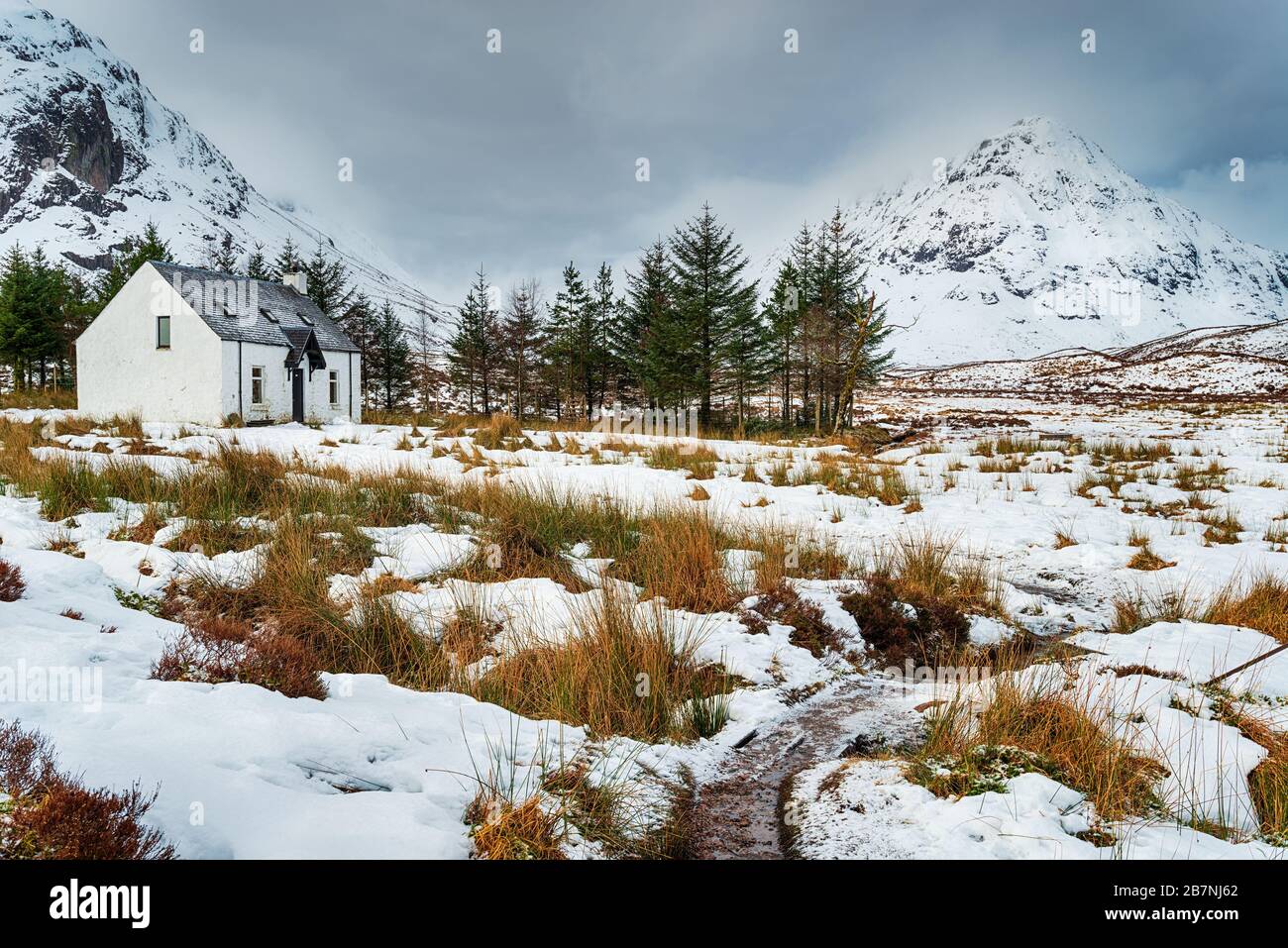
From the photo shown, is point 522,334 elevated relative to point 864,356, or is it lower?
elevated

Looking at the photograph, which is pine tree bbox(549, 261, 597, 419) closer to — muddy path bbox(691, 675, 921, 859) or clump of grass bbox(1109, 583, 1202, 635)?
clump of grass bbox(1109, 583, 1202, 635)

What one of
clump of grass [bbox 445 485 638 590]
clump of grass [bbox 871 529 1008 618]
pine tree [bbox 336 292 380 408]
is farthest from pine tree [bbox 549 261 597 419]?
clump of grass [bbox 871 529 1008 618]

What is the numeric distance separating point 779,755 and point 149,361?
32.0 metres

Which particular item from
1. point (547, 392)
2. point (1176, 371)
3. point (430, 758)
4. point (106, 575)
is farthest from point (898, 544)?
point (1176, 371)

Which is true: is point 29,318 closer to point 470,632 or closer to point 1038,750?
point 470,632

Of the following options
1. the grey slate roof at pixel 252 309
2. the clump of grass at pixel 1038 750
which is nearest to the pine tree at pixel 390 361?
the grey slate roof at pixel 252 309

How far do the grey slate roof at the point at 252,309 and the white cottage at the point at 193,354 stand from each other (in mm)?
53

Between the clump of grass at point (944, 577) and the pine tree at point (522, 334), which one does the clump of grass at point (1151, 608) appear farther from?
the pine tree at point (522, 334)

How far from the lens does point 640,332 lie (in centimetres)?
3425

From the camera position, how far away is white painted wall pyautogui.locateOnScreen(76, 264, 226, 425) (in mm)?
25234

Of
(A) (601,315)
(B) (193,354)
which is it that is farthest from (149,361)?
(A) (601,315)

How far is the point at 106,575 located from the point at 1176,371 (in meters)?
92.2

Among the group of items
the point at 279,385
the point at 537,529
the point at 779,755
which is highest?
the point at 279,385

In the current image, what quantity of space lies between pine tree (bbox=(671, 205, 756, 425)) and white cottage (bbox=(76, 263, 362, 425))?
17.7 meters
